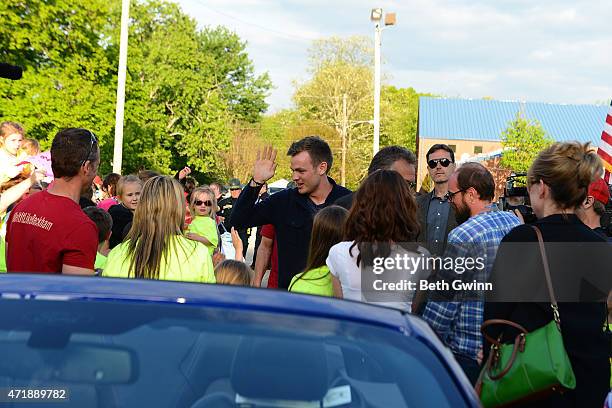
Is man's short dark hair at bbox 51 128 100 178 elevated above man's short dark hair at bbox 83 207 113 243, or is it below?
above

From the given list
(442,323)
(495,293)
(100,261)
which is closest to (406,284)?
(442,323)

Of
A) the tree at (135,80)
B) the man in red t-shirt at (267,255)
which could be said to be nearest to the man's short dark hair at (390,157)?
the man in red t-shirt at (267,255)

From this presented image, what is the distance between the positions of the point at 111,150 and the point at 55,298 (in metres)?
43.1

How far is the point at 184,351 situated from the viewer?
2.16m

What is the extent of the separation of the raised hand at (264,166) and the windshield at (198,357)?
148 inches

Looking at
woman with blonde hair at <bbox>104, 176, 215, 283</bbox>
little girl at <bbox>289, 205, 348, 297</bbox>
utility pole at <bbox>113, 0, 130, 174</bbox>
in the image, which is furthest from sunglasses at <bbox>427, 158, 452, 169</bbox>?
utility pole at <bbox>113, 0, 130, 174</bbox>

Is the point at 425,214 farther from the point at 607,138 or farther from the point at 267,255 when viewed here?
the point at 607,138

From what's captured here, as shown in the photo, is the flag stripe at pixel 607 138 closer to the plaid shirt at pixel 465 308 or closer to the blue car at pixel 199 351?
the plaid shirt at pixel 465 308

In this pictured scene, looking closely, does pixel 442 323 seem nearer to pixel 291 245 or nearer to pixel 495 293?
pixel 495 293

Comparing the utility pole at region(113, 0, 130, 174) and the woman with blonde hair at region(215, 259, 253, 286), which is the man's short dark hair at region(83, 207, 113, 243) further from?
the utility pole at region(113, 0, 130, 174)

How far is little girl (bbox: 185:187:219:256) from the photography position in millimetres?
9464

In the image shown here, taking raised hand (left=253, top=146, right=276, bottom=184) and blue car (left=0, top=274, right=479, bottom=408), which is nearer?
blue car (left=0, top=274, right=479, bottom=408)

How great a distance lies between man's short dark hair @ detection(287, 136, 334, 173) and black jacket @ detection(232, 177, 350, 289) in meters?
0.26

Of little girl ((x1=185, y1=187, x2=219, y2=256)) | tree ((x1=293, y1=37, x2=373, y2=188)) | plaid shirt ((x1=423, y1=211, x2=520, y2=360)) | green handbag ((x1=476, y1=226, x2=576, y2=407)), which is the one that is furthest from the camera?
tree ((x1=293, y1=37, x2=373, y2=188))
